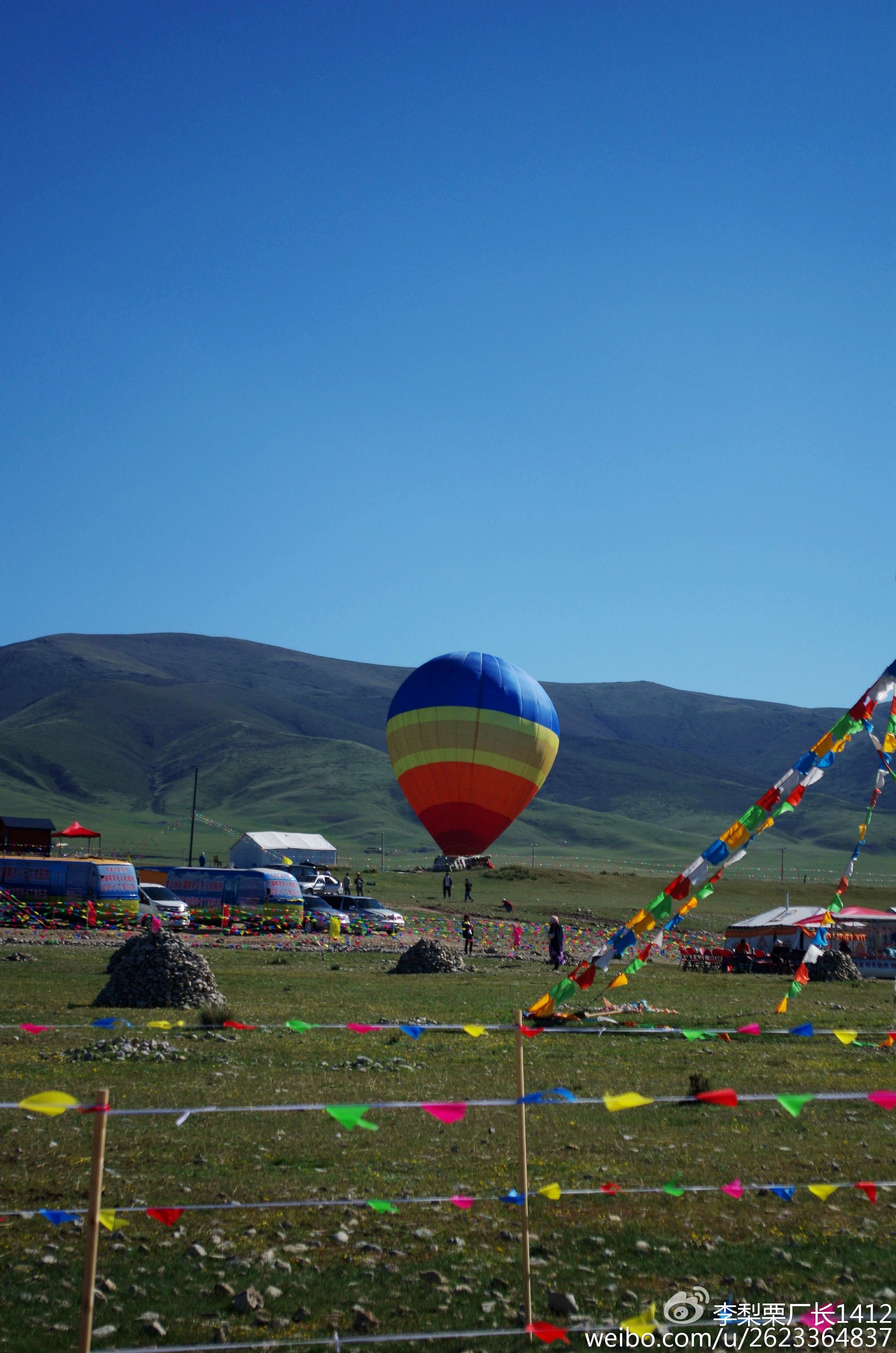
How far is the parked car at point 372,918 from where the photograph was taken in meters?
52.6

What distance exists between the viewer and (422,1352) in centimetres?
648

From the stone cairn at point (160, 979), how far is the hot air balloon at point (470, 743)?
1532 inches

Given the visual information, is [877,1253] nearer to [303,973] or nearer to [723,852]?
[723,852]

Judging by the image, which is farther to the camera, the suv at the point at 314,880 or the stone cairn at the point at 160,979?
the suv at the point at 314,880

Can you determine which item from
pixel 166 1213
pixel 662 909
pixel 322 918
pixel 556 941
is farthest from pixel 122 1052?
pixel 322 918

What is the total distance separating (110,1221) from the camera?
7348 mm

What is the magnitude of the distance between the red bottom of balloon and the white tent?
16675mm

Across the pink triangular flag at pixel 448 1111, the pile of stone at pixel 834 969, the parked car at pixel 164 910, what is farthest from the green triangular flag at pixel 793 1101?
the parked car at pixel 164 910

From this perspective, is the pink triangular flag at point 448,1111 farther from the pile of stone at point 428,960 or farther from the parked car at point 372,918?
the parked car at point 372,918

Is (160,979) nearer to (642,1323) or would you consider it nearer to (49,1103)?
(49,1103)

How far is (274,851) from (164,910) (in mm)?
32651

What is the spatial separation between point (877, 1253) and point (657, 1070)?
8024mm

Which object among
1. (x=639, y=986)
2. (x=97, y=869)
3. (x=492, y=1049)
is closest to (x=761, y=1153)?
(x=492, y=1049)

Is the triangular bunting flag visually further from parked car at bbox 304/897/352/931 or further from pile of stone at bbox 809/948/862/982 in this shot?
parked car at bbox 304/897/352/931
